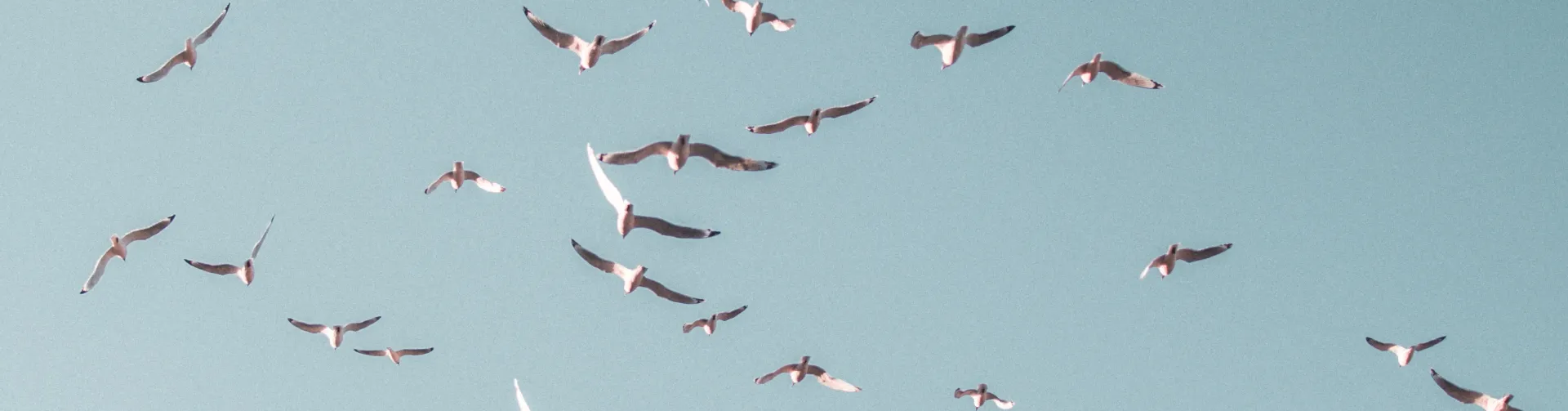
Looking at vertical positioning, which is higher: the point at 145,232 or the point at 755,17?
the point at 755,17

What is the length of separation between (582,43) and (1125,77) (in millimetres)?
9232

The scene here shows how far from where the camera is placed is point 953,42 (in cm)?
2609

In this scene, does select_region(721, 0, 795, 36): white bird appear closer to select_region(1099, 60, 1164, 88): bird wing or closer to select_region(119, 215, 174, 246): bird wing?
select_region(1099, 60, 1164, 88): bird wing

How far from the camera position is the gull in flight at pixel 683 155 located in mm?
22938

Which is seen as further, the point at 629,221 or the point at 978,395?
the point at 978,395

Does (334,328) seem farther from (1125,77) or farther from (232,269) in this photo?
(1125,77)

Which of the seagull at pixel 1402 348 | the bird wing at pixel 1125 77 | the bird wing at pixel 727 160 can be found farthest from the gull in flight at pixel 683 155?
the seagull at pixel 1402 348

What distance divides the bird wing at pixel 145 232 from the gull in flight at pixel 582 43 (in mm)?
8125

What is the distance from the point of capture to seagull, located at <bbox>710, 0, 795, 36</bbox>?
83.7 ft

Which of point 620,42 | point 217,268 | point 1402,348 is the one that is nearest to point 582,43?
point 620,42

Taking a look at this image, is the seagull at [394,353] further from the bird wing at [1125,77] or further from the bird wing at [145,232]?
the bird wing at [1125,77]

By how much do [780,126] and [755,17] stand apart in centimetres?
185

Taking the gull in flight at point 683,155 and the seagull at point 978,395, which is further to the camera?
the seagull at point 978,395

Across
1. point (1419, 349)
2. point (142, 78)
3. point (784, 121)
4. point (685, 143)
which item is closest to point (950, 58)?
point (784, 121)
